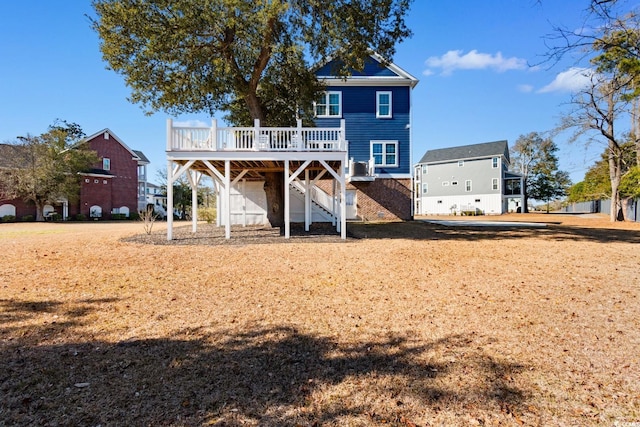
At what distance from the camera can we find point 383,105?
70.2 feet

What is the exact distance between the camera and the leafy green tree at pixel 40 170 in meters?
26.8

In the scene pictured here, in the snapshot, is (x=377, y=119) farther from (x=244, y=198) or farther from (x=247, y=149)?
(x=247, y=149)

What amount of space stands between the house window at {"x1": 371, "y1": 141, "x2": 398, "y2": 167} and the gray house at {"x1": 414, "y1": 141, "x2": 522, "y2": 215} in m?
21.9

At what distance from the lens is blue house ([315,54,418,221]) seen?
21.3 meters

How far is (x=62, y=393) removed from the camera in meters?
2.70

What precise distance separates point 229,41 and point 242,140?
402cm

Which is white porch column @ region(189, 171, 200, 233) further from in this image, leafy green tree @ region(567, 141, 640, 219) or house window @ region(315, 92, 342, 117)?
leafy green tree @ region(567, 141, 640, 219)

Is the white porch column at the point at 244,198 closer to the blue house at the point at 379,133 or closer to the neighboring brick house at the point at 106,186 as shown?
the blue house at the point at 379,133

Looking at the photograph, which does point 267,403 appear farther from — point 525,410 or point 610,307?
point 610,307

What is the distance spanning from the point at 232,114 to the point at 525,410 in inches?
652

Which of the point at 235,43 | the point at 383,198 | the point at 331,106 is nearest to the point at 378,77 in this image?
the point at 331,106

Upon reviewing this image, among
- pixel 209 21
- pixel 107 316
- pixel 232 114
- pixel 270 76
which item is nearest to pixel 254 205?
pixel 232 114

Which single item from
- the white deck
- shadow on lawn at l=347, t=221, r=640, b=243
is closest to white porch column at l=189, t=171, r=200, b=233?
the white deck

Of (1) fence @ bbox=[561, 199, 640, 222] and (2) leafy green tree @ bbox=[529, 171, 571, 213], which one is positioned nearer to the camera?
A: (1) fence @ bbox=[561, 199, 640, 222]
